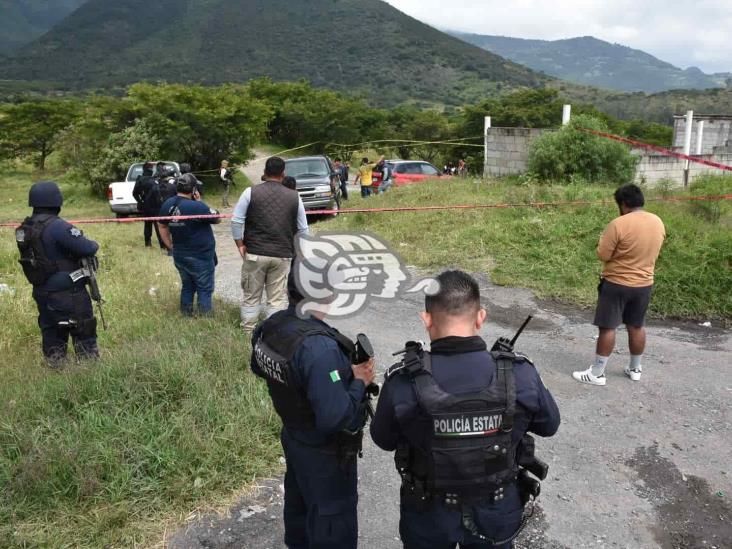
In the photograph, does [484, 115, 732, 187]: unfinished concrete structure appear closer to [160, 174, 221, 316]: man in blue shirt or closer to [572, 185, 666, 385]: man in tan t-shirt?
[572, 185, 666, 385]: man in tan t-shirt

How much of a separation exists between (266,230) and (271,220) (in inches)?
4.1

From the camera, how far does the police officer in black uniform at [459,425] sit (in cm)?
190

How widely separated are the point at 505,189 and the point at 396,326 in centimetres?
610

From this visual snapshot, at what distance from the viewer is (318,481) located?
7.60ft

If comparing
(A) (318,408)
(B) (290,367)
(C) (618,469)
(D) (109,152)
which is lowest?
(C) (618,469)

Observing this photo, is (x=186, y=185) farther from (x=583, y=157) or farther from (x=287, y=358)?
(x=583, y=157)

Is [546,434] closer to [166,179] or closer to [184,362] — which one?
[184,362]

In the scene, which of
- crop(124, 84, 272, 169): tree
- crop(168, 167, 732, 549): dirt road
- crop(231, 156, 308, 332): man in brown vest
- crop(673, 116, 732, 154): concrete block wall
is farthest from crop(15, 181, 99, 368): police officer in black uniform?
crop(673, 116, 732, 154): concrete block wall

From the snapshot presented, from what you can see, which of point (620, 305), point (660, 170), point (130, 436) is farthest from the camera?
point (660, 170)

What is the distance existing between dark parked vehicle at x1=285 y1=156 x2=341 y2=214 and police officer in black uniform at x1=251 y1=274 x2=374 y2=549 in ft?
35.3

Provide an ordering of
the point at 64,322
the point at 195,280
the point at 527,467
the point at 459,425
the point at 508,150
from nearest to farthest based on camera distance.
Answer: the point at 459,425
the point at 527,467
the point at 64,322
the point at 195,280
the point at 508,150

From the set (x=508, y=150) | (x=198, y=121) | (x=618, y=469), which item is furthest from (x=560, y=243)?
(x=198, y=121)

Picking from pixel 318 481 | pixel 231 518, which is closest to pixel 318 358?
pixel 318 481

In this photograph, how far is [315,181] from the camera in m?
13.3
